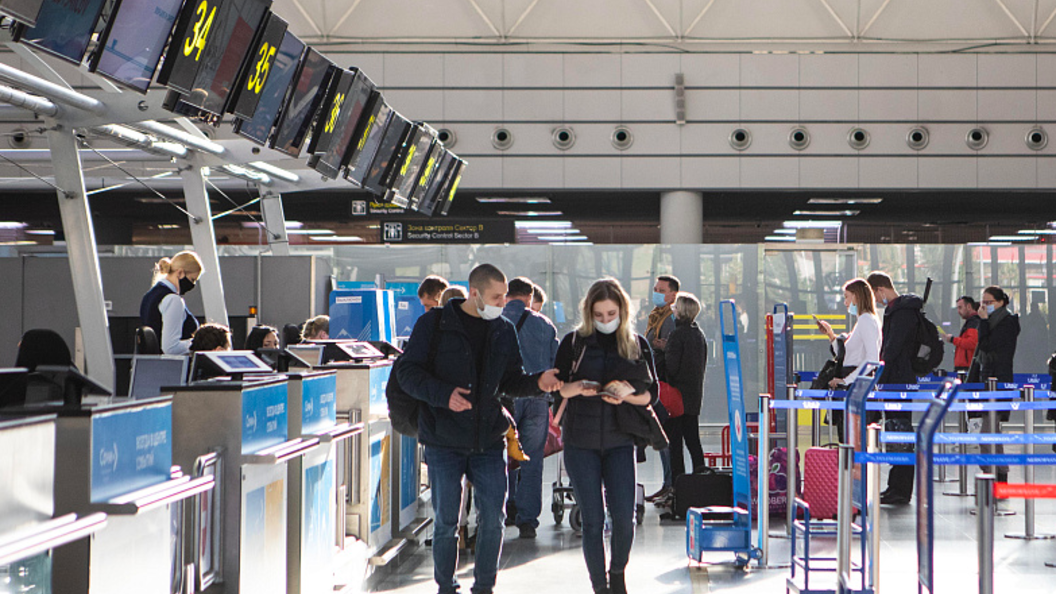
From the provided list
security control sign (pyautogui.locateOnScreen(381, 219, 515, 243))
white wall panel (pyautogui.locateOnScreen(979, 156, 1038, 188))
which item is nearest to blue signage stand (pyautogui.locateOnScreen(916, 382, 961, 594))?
security control sign (pyautogui.locateOnScreen(381, 219, 515, 243))

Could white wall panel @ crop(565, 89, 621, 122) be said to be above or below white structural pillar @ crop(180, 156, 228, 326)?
above

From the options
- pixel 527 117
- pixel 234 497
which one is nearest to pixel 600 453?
pixel 234 497

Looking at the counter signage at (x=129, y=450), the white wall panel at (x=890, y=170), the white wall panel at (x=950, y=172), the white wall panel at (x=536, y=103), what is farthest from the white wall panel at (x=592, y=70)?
the counter signage at (x=129, y=450)

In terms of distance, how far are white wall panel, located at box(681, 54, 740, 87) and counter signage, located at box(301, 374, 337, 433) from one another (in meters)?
12.9

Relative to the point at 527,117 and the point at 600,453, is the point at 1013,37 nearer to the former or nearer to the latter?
the point at 527,117

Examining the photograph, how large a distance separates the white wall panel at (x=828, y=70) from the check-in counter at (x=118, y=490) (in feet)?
49.8

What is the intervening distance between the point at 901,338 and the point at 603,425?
14.4 feet

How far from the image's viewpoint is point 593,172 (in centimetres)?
1725

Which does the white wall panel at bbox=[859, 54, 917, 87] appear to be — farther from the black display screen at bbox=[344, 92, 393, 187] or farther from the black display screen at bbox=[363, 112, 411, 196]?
the black display screen at bbox=[344, 92, 393, 187]

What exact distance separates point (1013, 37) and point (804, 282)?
20.1 ft

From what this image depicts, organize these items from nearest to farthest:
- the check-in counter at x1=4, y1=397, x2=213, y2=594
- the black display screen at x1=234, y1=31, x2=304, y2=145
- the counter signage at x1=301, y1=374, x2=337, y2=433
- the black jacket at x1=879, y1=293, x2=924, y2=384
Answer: the check-in counter at x1=4, y1=397, x2=213, y2=594 → the counter signage at x1=301, y1=374, x2=337, y2=433 → the black display screen at x1=234, y1=31, x2=304, y2=145 → the black jacket at x1=879, y1=293, x2=924, y2=384

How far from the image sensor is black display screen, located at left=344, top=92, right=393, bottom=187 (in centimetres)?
918

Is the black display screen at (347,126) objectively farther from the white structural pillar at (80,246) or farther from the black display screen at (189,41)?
the black display screen at (189,41)

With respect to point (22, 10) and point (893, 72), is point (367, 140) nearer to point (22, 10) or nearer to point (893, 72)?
point (22, 10)
